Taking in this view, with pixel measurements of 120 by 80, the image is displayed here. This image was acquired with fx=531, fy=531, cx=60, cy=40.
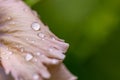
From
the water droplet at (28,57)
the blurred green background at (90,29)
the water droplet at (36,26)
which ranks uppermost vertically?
the water droplet at (36,26)

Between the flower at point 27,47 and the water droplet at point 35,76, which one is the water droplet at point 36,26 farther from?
the water droplet at point 35,76

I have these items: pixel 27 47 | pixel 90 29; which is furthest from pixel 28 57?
pixel 90 29

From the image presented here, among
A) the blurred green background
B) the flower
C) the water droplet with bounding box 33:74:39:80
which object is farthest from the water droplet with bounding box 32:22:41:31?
the blurred green background

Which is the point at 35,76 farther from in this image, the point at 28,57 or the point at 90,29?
the point at 90,29

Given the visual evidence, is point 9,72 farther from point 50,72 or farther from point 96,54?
point 96,54

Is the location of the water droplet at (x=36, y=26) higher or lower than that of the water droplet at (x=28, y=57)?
higher

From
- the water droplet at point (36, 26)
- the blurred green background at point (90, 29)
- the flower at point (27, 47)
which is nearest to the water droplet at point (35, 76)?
the flower at point (27, 47)
